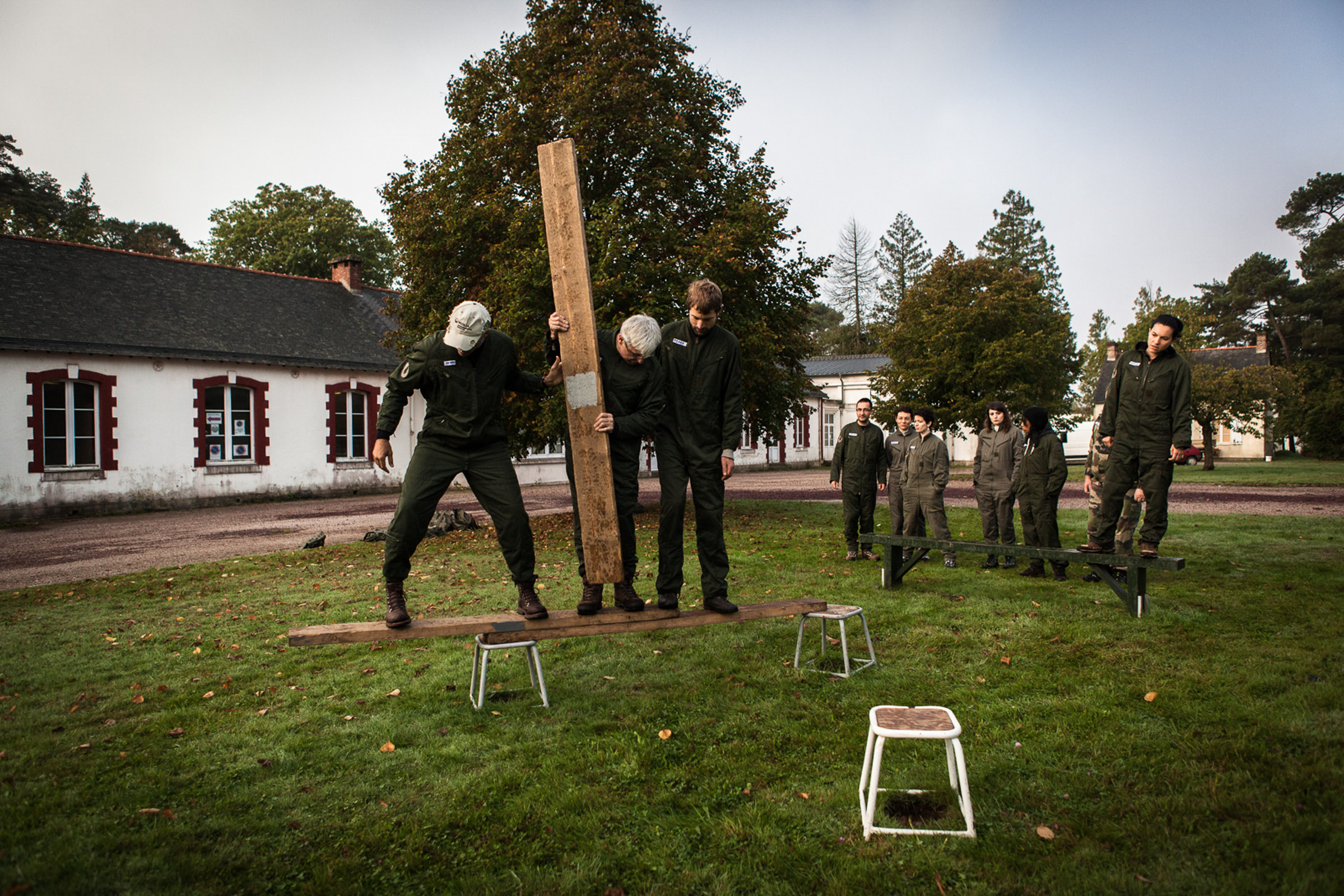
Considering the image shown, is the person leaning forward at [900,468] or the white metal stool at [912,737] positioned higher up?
the person leaning forward at [900,468]

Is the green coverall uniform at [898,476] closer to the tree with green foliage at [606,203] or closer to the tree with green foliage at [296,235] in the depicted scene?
the tree with green foliage at [606,203]

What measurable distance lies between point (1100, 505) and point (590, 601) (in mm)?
5276

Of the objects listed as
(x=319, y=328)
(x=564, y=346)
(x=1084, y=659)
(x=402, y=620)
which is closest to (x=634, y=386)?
(x=564, y=346)

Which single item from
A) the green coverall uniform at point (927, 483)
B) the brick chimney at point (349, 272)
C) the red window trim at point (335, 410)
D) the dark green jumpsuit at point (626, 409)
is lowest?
the green coverall uniform at point (927, 483)

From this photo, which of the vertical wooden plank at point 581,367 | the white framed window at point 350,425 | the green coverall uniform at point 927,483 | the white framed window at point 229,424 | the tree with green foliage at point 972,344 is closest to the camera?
the vertical wooden plank at point 581,367

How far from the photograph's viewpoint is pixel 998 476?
9812mm

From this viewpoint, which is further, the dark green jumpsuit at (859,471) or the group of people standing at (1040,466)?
the dark green jumpsuit at (859,471)

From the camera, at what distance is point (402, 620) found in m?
4.66

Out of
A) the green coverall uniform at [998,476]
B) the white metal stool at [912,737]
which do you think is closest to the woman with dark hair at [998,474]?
the green coverall uniform at [998,476]

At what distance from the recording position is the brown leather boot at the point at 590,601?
16.3 ft

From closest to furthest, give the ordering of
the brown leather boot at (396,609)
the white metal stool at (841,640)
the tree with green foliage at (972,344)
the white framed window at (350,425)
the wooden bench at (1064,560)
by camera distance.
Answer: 1. the brown leather boot at (396,609)
2. the white metal stool at (841,640)
3. the wooden bench at (1064,560)
4. the white framed window at (350,425)
5. the tree with green foliage at (972,344)

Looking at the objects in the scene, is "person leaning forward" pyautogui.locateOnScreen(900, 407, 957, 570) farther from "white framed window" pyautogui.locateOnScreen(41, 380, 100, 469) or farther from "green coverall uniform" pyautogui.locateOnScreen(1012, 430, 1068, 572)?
"white framed window" pyautogui.locateOnScreen(41, 380, 100, 469)

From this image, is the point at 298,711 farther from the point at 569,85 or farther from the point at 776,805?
the point at 569,85

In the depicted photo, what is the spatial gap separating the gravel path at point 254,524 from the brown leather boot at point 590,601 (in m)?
9.17
